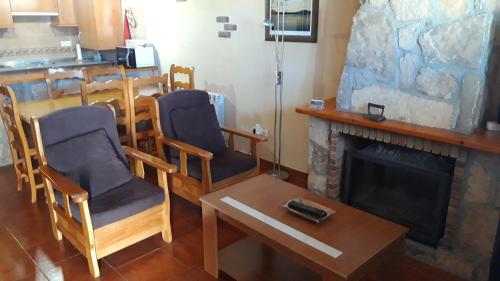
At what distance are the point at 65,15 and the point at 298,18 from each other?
3.21 metres

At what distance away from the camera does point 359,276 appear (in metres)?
1.64

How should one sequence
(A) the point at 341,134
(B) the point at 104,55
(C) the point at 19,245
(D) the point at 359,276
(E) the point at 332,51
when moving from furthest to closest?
(B) the point at 104,55 < (E) the point at 332,51 < (A) the point at 341,134 < (C) the point at 19,245 < (D) the point at 359,276

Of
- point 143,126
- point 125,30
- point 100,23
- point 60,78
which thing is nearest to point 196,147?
point 143,126

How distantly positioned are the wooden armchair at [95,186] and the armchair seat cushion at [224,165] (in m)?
0.36

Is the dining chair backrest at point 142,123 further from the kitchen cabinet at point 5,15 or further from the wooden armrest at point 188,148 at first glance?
the kitchen cabinet at point 5,15

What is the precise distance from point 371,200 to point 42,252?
229 centimetres

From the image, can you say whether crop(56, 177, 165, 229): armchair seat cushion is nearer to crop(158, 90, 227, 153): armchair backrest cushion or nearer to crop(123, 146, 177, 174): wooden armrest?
crop(123, 146, 177, 174): wooden armrest

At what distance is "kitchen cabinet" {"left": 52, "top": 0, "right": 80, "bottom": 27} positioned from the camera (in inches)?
192

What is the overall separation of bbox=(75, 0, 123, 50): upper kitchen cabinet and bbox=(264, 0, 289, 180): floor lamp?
2.41m

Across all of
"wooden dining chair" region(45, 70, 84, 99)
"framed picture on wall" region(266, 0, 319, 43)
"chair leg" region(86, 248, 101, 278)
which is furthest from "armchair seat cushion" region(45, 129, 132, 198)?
"framed picture on wall" region(266, 0, 319, 43)

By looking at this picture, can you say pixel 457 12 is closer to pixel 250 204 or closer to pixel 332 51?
pixel 332 51

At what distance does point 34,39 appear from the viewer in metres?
4.91

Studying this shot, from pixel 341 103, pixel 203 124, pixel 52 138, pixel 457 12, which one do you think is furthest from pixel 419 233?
pixel 52 138

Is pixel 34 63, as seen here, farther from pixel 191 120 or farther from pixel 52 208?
pixel 52 208
